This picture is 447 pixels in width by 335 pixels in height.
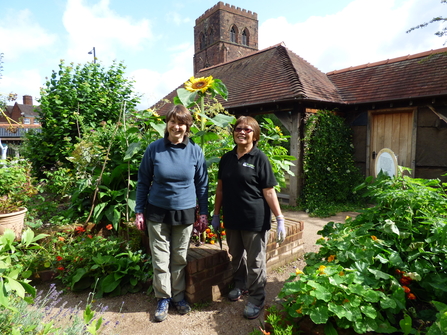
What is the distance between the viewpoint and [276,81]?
7.98 meters

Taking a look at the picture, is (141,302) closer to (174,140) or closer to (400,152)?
(174,140)

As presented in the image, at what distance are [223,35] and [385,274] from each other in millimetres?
23507

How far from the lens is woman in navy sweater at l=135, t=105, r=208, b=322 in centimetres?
240

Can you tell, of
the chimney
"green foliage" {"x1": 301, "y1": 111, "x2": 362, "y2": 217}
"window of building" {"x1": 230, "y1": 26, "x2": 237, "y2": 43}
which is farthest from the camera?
the chimney

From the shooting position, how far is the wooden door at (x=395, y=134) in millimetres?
6992

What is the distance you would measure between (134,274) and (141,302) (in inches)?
11.2

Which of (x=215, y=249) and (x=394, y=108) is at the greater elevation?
(x=394, y=108)

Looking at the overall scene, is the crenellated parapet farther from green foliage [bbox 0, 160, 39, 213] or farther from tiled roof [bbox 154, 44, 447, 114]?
green foliage [bbox 0, 160, 39, 213]

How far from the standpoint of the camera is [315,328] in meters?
1.80

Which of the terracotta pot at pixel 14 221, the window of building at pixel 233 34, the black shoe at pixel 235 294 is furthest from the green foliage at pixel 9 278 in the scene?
the window of building at pixel 233 34

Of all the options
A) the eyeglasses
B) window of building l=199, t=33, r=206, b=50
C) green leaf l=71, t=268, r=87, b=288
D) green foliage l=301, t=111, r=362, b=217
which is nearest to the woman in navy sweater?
the eyeglasses

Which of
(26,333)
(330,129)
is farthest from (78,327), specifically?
(330,129)

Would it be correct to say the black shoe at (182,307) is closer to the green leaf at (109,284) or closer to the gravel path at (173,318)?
the gravel path at (173,318)

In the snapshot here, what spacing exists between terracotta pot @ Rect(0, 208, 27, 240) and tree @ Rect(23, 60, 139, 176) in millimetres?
1894
